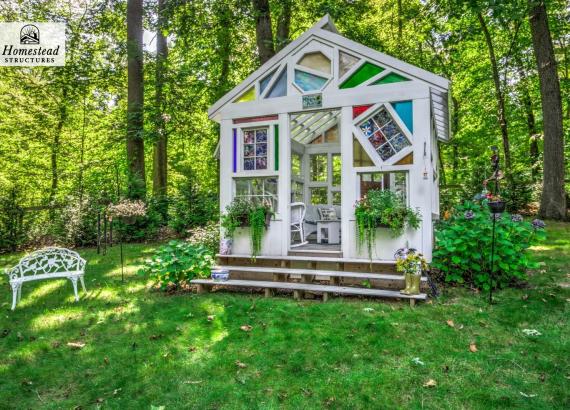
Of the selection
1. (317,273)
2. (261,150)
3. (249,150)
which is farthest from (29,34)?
(317,273)

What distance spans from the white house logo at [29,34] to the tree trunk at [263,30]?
25.0 feet

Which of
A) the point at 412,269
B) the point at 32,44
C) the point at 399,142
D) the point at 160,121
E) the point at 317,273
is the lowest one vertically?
the point at 317,273

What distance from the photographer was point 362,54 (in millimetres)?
5914

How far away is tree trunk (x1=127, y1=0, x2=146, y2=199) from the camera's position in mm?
11047

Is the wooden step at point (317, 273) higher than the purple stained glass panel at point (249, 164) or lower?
lower

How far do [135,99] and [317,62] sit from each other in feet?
24.6

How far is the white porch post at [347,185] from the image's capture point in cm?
591

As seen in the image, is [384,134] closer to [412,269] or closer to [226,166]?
[412,269]

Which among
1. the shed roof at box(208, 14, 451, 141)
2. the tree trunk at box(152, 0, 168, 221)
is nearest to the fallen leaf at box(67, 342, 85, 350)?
the shed roof at box(208, 14, 451, 141)

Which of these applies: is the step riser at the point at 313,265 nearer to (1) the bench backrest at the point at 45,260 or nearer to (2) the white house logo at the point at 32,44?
(1) the bench backrest at the point at 45,260

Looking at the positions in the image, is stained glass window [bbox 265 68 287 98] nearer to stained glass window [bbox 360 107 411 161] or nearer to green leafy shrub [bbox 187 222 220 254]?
stained glass window [bbox 360 107 411 161]

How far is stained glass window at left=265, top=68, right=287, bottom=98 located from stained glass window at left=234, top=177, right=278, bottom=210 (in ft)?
4.87

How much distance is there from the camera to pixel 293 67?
6.41 m

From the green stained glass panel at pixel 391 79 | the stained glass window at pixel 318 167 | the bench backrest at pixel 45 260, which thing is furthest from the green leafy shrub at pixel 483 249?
the bench backrest at pixel 45 260
